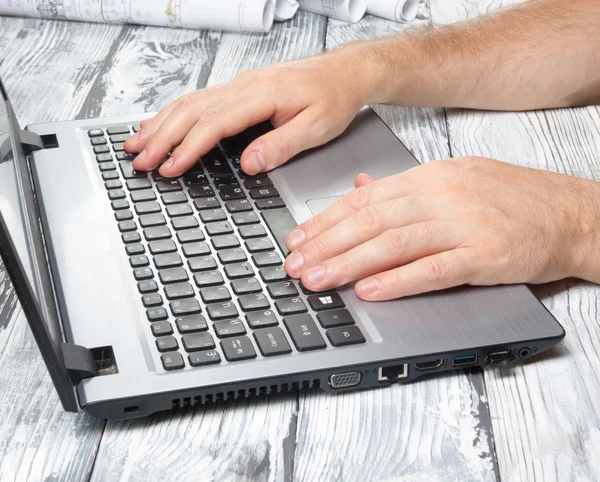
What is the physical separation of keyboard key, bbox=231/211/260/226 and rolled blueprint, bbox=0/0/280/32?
64cm

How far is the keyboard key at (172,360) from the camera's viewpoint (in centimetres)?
61

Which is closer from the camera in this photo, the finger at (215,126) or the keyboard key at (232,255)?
the keyboard key at (232,255)

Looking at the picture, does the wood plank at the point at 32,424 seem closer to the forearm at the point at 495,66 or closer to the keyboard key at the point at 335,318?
the keyboard key at the point at 335,318

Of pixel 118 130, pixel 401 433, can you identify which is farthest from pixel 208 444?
pixel 118 130

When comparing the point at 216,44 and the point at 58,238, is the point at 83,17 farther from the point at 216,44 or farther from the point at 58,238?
the point at 58,238

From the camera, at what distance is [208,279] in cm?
70

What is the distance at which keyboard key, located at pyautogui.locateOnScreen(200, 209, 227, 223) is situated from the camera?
31.4 inches

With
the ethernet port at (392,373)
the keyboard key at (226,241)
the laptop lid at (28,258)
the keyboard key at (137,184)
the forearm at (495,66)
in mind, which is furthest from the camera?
the forearm at (495,66)

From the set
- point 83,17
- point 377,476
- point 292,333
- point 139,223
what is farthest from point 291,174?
point 83,17

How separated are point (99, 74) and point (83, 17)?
0.21 m

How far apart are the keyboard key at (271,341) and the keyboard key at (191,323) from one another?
4 centimetres

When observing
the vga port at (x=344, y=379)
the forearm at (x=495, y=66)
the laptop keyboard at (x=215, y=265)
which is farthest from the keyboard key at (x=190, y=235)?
the forearm at (x=495, y=66)

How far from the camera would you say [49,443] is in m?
0.62

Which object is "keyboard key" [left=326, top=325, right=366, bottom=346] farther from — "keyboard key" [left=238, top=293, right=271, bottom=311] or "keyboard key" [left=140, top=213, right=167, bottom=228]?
"keyboard key" [left=140, top=213, right=167, bottom=228]
